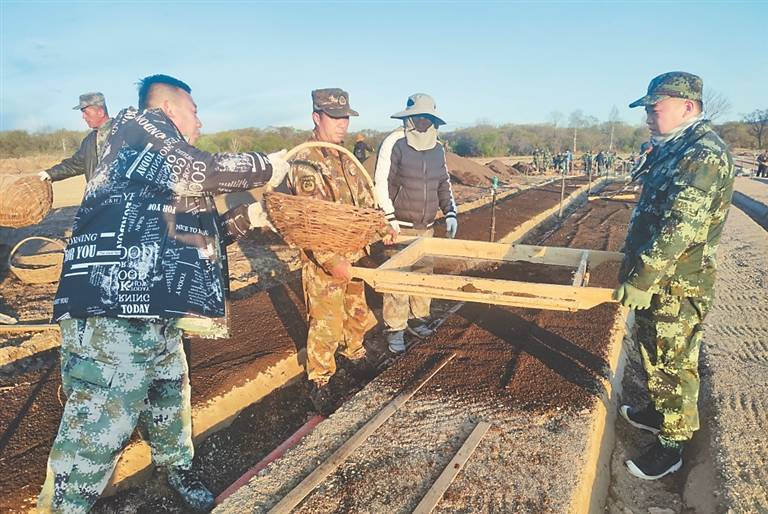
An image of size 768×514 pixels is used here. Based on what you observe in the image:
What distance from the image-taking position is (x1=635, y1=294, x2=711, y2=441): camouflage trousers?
273 centimetres

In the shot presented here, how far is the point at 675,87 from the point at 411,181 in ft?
7.17

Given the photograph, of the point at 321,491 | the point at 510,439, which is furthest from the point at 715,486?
the point at 321,491

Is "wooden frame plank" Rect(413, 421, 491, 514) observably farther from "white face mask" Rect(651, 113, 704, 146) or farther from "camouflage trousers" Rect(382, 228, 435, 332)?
"white face mask" Rect(651, 113, 704, 146)

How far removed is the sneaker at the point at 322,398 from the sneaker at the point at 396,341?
91cm

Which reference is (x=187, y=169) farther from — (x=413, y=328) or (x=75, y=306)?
(x=413, y=328)

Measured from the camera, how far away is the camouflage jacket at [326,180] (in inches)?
129

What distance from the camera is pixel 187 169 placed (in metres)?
2.14

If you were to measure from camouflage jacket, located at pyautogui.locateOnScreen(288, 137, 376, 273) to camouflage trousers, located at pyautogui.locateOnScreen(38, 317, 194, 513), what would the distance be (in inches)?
49.6

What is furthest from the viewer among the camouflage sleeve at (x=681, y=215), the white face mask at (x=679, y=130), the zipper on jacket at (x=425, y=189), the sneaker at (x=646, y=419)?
the zipper on jacket at (x=425, y=189)

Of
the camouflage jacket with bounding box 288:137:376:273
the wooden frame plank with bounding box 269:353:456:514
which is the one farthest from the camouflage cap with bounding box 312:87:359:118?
the wooden frame plank with bounding box 269:353:456:514

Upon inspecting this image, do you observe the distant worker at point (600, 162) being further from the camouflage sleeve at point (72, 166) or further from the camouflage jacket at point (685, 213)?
the camouflage sleeve at point (72, 166)

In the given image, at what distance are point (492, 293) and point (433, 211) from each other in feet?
5.98

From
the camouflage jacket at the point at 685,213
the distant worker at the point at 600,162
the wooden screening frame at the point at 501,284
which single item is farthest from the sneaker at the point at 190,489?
the distant worker at the point at 600,162

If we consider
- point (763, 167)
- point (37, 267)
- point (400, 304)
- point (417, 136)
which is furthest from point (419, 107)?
point (763, 167)
